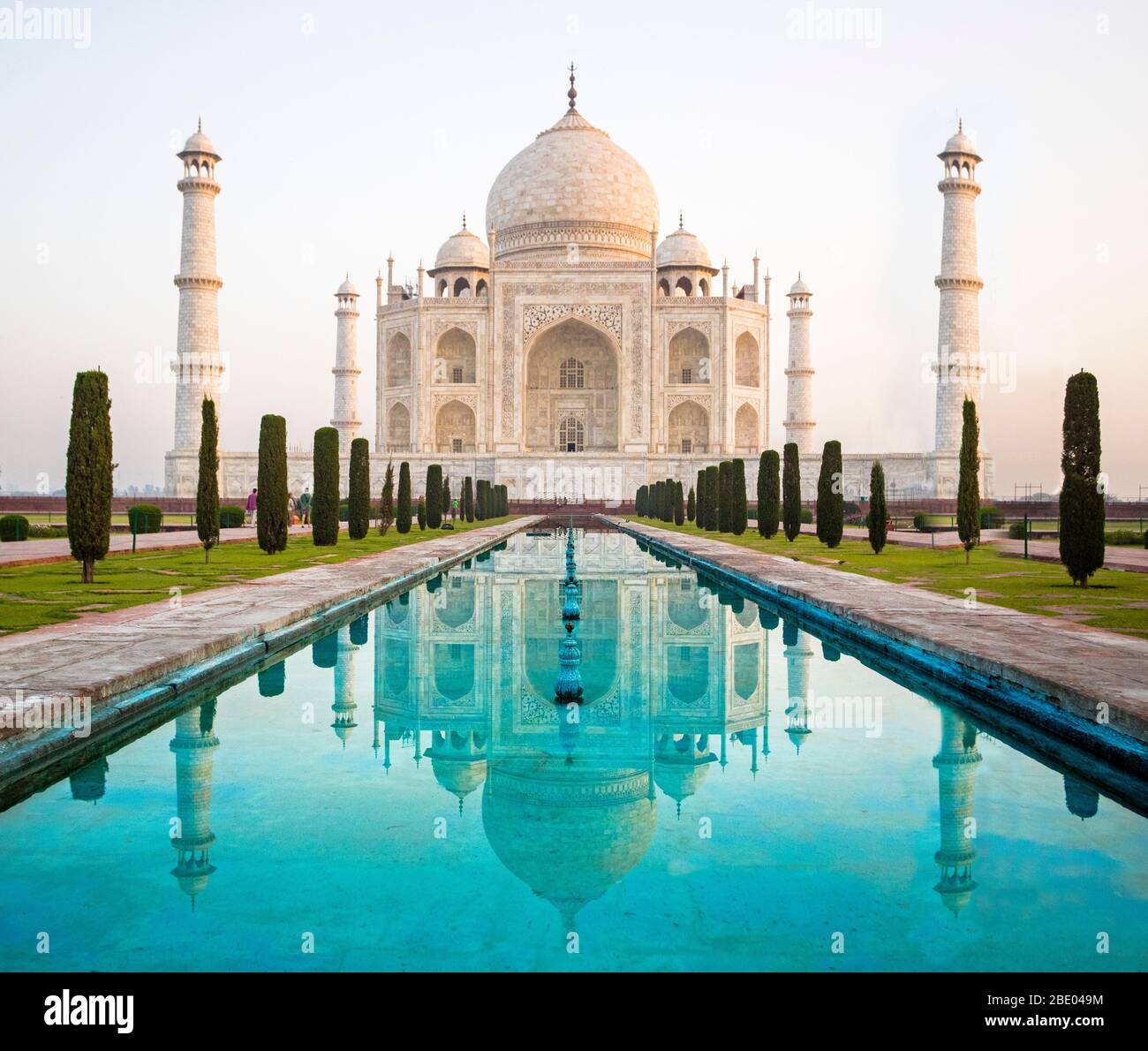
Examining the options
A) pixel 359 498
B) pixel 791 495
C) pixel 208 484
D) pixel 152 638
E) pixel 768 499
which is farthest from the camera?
pixel 768 499

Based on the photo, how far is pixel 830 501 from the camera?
13320mm

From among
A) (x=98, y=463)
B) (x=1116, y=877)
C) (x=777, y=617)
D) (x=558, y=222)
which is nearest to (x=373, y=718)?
(x=1116, y=877)

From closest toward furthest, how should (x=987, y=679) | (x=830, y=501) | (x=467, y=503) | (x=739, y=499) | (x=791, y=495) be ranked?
(x=987, y=679) → (x=830, y=501) → (x=791, y=495) → (x=739, y=499) → (x=467, y=503)

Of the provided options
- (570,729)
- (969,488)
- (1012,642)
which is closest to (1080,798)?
(570,729)

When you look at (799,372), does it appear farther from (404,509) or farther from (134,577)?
(134,577)

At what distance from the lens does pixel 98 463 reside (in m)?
8.42

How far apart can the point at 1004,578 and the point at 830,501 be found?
462 centimetres

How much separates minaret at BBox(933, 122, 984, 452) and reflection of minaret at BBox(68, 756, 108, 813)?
26.7 m

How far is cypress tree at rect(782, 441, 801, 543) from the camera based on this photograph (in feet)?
48.8

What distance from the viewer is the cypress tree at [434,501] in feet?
64.9

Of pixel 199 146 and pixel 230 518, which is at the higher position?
pixel 199 146

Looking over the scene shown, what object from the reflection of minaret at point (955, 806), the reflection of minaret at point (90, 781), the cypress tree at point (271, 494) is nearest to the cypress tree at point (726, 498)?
the cypress tree at point (271, 494)

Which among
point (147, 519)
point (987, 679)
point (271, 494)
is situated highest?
point (271, 494)
